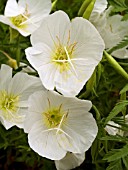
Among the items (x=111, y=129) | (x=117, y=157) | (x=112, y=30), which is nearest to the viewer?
(x=117, y=157)

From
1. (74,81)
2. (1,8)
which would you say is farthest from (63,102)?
(1,8)

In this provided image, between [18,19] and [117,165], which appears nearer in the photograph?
[117,165]

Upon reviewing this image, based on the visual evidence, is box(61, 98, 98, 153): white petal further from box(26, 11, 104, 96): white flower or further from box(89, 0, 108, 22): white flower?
box(89, 0, 108, 22): white flower

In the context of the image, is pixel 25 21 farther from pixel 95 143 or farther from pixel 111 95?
pixel 111 95

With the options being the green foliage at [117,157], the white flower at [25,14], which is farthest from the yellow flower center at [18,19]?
the green foliage at [117,157]

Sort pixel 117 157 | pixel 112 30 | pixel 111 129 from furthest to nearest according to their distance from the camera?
pixel 112 30 → pixel 111 129 → pixel 117 157

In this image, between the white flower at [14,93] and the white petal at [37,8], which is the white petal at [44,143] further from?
the white petal at [37,8]

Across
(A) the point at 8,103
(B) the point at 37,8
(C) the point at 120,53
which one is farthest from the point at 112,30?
(A) the point at 8,103

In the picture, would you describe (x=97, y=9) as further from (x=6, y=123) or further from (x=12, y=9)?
(x=6, y=123)
